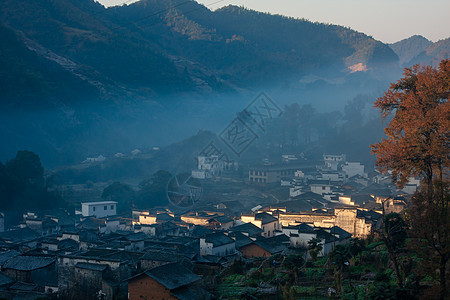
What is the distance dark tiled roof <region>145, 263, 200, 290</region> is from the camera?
470 inches

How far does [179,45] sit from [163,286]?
105612 mm

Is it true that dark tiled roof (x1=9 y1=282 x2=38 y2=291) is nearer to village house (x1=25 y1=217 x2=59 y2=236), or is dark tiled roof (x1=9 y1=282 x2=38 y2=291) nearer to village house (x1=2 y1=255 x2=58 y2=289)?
village house (x1=2 y1=255 x2=58 y2=289)

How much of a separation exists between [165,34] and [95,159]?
231ft

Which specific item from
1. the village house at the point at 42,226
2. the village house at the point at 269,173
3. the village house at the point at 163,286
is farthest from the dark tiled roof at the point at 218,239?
the village house at the point at 269,173

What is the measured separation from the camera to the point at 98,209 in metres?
29.4

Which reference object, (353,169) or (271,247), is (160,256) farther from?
(353,169)

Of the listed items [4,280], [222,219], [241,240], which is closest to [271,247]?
[241,240]

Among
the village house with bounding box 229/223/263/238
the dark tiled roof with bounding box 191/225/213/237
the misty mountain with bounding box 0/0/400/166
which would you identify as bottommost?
the dark tiled roof with bounding box 191/225/213/237

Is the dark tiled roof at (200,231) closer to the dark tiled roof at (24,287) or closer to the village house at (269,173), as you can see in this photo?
the dark tiled roof at (24,287)

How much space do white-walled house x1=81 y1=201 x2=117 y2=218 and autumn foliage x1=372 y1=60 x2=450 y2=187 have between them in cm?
2068

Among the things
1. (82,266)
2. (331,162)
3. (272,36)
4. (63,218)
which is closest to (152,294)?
(82,266)

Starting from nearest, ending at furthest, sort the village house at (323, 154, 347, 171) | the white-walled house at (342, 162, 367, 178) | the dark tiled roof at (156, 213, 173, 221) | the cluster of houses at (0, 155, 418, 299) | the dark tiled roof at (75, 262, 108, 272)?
the cluster of houses at (0, 155, 418, 299) < the dark tiled roof at (75, 262, 108, 272) < the dark tiled roof at (156, 213, 173, 221) < the white-walled house at (342, 162, 367, 178) < the village house at (323, 154, 347, 171)

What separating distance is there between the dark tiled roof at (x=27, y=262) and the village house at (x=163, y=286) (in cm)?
562

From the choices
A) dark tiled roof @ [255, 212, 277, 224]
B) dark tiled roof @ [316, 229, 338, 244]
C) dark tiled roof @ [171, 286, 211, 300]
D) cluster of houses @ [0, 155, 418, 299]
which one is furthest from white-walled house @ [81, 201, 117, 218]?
dark tiled roof @ [171, 286, 211, 300]
